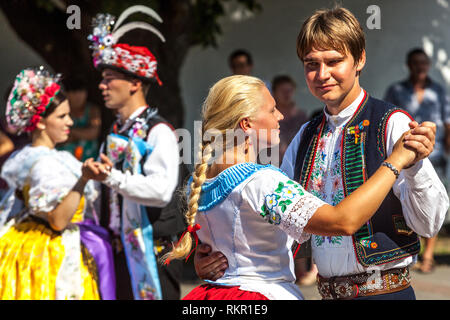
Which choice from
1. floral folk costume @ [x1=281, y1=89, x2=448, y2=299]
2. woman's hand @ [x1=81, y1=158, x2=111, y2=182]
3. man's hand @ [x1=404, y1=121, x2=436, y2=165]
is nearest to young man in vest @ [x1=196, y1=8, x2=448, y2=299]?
floral folk costume @ [x1=281, y1=89, x2=448, y2=299]

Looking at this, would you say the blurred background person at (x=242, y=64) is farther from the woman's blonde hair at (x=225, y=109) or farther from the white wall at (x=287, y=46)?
the woman's blonde hair at (x=225, y=109)

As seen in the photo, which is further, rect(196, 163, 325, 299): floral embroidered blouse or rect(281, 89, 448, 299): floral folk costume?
rect(281, 89, 448, 299): floral folk costume

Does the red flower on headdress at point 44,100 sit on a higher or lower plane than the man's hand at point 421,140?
higher

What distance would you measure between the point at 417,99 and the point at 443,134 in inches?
19.3

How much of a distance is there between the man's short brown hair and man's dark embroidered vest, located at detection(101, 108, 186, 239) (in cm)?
165

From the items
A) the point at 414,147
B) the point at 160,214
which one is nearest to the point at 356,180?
the point at 414,147

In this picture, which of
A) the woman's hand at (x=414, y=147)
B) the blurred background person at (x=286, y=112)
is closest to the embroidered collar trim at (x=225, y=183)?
the woman's hand at (x=414, y=147)

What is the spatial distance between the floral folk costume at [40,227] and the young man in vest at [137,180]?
0.54 feet

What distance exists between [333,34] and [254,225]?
776 mm

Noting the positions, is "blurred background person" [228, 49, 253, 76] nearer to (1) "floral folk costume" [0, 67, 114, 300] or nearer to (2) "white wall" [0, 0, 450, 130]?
(2) "white wall" [0, 0, 450, 130]

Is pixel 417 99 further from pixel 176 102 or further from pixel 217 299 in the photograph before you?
pixel 217 299

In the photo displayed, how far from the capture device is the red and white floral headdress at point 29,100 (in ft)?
12.6

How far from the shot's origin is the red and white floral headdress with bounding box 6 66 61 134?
12.6ft

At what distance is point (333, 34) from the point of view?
2.32 m
